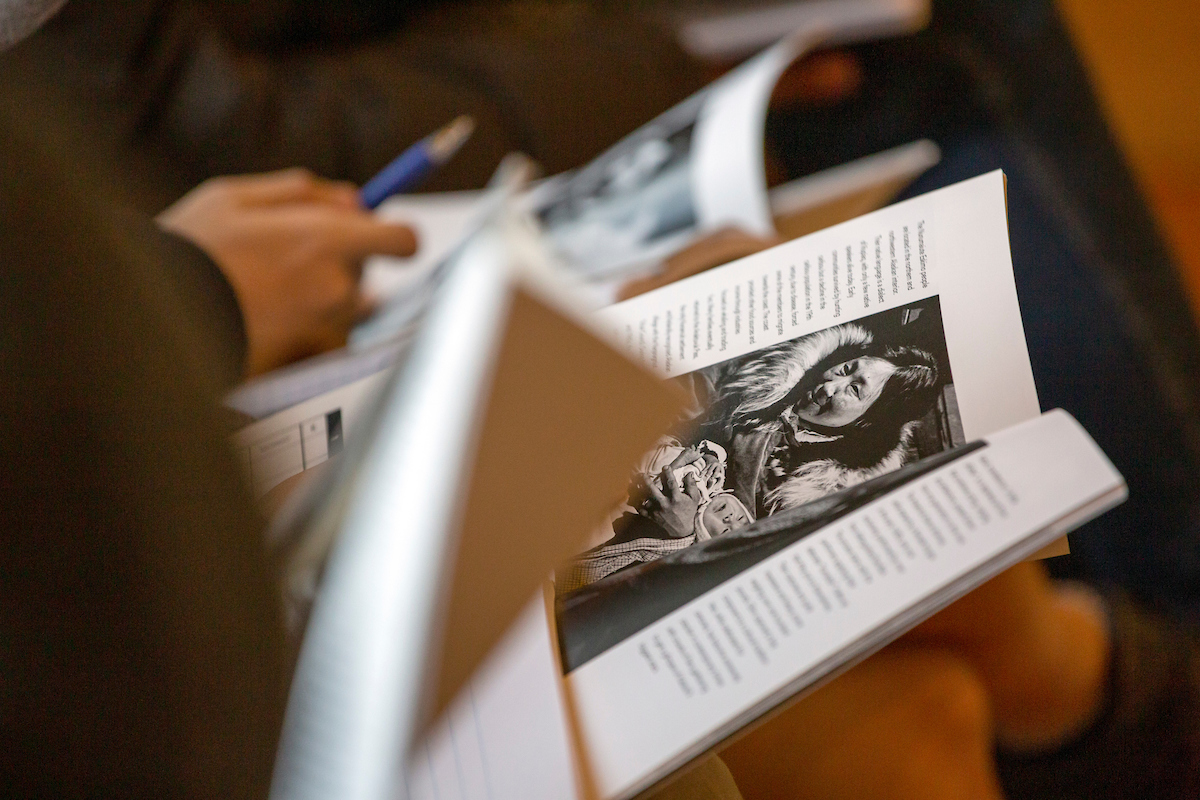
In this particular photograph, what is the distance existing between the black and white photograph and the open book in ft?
0.56

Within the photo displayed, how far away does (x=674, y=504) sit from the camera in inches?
10.6

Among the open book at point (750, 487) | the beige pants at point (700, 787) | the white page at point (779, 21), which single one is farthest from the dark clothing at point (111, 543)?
the white page at point (779, 21)

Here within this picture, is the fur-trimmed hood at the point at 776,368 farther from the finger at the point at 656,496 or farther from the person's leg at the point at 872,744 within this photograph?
the person's leg at the point at 872,744

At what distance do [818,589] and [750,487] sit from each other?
39mm

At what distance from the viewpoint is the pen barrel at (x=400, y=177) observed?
0.48 meters

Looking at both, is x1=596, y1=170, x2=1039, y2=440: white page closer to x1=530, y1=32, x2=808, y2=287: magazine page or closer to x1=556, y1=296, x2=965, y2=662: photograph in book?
x1=556, y1=296, x2=965, y2=662: photograph in book

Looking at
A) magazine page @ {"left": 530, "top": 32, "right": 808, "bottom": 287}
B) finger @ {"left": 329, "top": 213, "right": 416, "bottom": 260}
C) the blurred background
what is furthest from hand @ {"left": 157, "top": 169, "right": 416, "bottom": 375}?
the blurred background

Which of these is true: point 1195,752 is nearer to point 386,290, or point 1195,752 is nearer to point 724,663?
point 724,663

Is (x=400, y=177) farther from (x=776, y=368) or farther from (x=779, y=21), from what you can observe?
(x=779, y=21)

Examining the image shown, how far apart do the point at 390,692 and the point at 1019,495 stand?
189 millimetres

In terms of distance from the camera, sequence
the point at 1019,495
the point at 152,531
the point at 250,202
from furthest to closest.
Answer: the point at 250,202 → the point at 1019,495 → the point at 152,531

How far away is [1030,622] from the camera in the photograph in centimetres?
45

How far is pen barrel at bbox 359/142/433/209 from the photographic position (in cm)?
48

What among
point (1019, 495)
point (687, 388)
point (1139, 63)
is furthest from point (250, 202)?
point (1139, 63)
